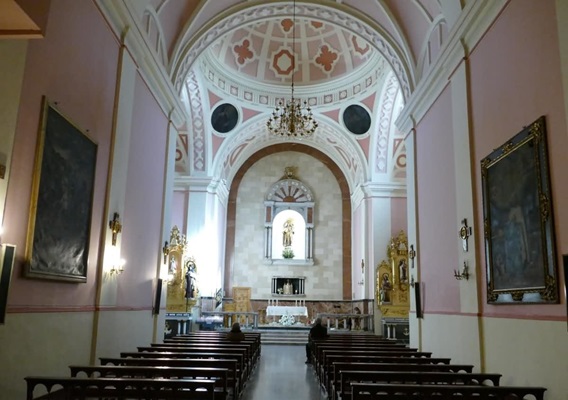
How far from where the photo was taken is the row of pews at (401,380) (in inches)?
172

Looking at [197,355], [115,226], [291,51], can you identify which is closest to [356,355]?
[197,355]

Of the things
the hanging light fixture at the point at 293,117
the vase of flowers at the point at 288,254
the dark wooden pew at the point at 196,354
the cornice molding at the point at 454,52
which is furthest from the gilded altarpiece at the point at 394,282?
the dark wooden pew at the point at 196,354

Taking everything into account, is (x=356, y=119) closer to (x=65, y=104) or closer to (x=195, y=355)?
(x=195, y=355)

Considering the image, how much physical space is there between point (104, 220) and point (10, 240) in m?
2.34

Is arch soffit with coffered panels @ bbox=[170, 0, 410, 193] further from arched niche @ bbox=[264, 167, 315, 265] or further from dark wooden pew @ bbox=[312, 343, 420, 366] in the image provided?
dark wooden pew @ bbox=[312, 343, 420, 366]

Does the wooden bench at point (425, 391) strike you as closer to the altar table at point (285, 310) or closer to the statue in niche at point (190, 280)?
the statue in niche at point (190, 280)

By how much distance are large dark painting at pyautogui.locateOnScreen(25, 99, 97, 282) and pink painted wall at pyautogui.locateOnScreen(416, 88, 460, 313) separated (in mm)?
5324

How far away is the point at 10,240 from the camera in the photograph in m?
4.51

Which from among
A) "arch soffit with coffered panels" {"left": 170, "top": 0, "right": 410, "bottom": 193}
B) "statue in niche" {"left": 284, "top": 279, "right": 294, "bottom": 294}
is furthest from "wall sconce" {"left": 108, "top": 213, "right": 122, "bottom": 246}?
"statue in niche" {"left": 284, "top": 279, "right": 294, "bottom": 294}

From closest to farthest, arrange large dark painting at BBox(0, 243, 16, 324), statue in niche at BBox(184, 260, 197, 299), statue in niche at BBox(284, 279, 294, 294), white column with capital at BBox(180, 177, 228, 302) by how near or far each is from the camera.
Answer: large dark painting at BBox(0, 243, 16, 324)
statue in niche at BBox(184, 260, 197, 299)
white column with capital at BBox(180, 177, 228, 302)
statue in niche at BBox(284, 279, 294, 294)

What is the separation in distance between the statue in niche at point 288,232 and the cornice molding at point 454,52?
11.7 metres

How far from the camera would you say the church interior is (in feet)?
15.7

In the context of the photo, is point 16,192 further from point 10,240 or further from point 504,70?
point 504,70

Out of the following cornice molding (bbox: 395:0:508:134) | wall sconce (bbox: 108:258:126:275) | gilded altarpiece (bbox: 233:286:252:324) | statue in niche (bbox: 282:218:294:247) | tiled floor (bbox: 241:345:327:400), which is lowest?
tiled floor (bbox: 241:345:327:400)
